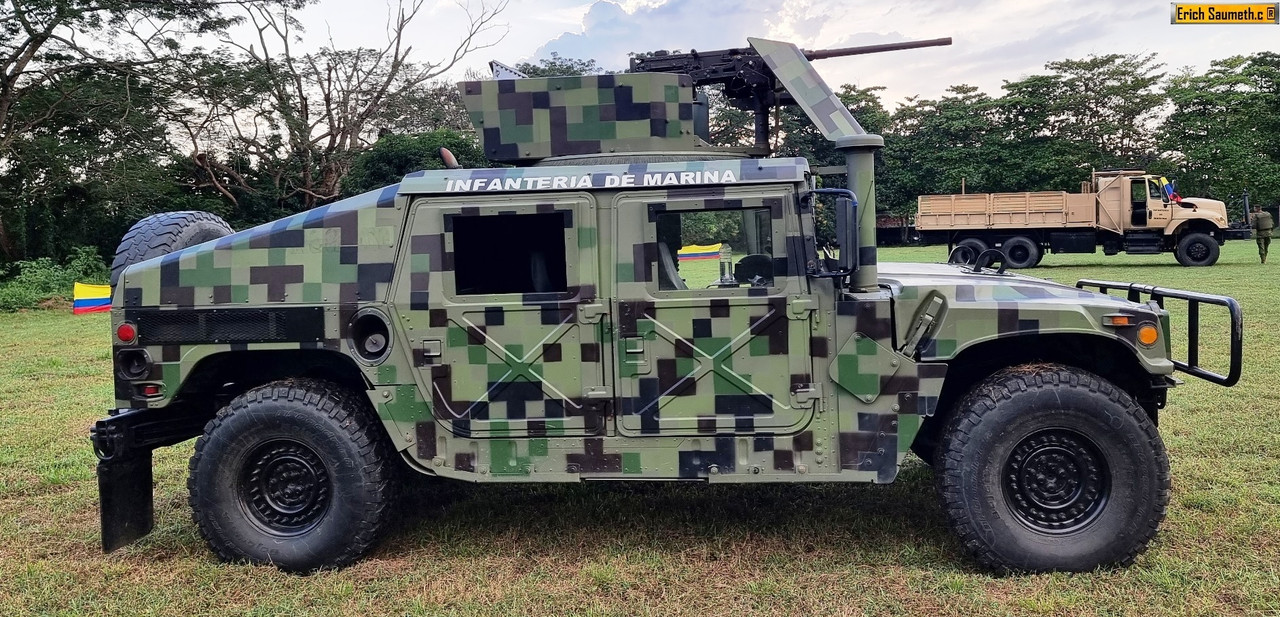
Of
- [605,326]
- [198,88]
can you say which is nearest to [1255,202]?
[198,88]

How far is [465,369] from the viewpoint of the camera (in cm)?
421

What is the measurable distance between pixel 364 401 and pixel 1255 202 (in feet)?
145

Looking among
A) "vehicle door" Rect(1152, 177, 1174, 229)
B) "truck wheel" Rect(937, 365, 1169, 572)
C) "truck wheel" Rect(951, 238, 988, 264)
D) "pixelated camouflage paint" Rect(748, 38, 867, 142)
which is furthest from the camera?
"vehicle door" Rect(1152, 177, 1174, 229)

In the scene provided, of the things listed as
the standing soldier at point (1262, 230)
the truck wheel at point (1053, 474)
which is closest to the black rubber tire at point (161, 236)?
the truck wheel at point (1053, 474)

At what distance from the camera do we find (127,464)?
4422 millimetres

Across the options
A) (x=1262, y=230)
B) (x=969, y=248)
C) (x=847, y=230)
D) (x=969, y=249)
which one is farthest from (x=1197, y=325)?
(x=1262, y=230)

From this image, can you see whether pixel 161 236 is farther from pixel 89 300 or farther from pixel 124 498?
pixel 89 300

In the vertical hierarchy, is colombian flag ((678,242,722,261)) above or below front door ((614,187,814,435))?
above

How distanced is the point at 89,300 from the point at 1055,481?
20.6m

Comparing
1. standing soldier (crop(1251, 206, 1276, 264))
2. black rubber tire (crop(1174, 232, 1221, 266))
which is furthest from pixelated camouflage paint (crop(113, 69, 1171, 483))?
standing soldier (crop(1251, 206, 1276, 264))

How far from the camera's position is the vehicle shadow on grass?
4.43 metres

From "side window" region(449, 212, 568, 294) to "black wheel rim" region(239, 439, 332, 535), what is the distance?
116 cm

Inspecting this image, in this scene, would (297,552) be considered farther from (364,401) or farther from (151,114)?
(151,114)

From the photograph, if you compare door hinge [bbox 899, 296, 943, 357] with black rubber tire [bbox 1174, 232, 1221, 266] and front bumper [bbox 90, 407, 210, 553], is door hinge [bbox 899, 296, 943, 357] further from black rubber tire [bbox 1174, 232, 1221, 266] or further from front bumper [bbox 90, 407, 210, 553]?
black rubber tire [bbox 1174, 232, 1221, 266]
